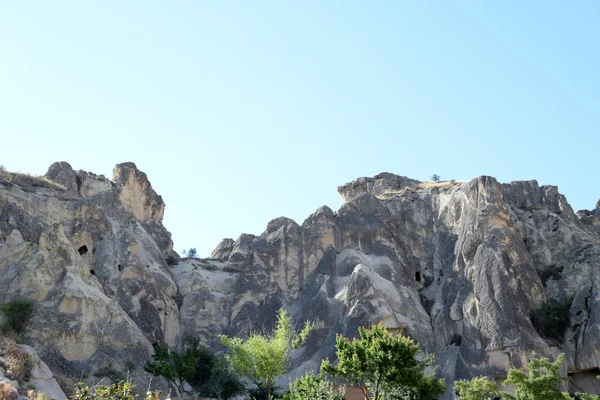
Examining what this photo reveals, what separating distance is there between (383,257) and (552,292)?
11.1 m

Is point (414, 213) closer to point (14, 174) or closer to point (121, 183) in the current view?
point (121, 183)

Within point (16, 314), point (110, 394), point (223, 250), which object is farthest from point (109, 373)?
point (223, 250)

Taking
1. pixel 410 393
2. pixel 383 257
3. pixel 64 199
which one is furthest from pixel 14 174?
pixel 410 393

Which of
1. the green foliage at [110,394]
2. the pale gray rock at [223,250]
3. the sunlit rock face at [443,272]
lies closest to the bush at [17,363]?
the green foliage at [110,394]

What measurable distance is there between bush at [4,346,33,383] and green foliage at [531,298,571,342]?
2661cm

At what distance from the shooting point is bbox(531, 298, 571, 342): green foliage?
37344 millimetres

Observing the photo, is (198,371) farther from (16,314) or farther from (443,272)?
(443,272)

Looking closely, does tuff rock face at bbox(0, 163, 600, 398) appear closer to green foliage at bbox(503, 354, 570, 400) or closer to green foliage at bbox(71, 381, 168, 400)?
green foliage at bbox(503, 354, 570, 400)

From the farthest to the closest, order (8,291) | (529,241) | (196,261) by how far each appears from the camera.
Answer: (196,261), (529,241), (8,291)

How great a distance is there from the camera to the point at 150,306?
42.5 m

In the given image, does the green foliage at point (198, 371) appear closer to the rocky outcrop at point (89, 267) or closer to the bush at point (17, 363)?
the rocky outcrop at point (89, 267)

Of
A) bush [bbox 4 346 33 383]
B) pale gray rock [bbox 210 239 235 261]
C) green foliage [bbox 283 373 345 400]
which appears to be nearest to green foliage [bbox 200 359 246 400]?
green foliage [bbox 283 373 345 400]

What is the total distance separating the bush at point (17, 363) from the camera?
2297 cm

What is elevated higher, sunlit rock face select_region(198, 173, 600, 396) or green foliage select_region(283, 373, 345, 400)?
sunlit rock face select_region(198, 173, 600, 396)
